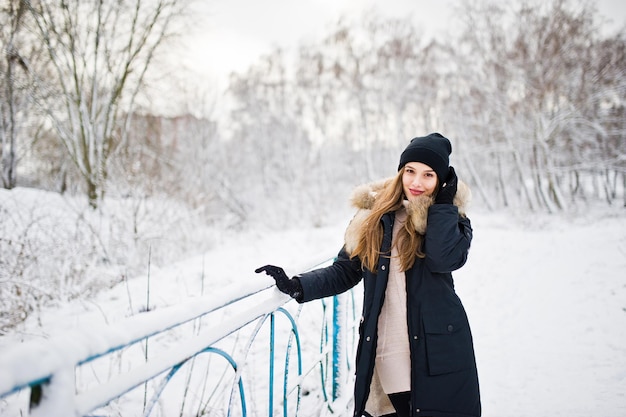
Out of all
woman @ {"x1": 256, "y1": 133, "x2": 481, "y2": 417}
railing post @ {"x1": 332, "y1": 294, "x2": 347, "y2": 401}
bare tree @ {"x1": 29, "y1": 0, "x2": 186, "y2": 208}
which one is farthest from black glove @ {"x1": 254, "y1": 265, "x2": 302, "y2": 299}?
bare tree @ {"x1": 29, "y1": 0, "x2": 186, "y2": 208}

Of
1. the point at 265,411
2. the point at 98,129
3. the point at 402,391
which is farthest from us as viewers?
the point at 98,129

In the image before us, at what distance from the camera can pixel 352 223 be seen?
174 cm

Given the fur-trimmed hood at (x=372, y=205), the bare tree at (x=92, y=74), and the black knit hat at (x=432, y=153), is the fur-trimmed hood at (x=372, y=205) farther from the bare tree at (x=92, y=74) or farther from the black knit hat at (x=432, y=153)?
the bare tree at (x=92, y=74)

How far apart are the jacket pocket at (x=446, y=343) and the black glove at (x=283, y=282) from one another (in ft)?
1.93

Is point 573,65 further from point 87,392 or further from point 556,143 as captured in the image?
point 87,392

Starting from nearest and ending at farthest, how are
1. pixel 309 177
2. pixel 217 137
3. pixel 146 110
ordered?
pixel 146 110 < pixel 309 177 < pixel 217 137

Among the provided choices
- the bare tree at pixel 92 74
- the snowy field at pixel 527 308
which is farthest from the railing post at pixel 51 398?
the bare tree at pixel 92 74

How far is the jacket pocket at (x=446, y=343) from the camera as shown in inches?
54.1

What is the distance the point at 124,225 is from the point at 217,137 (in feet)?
47.4

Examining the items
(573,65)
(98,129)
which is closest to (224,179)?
(98,129)

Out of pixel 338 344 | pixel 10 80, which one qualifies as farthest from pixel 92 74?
pixel 338 344

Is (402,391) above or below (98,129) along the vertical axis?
below

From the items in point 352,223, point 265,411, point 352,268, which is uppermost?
point 352,223

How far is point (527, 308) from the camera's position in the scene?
4.93 meters
